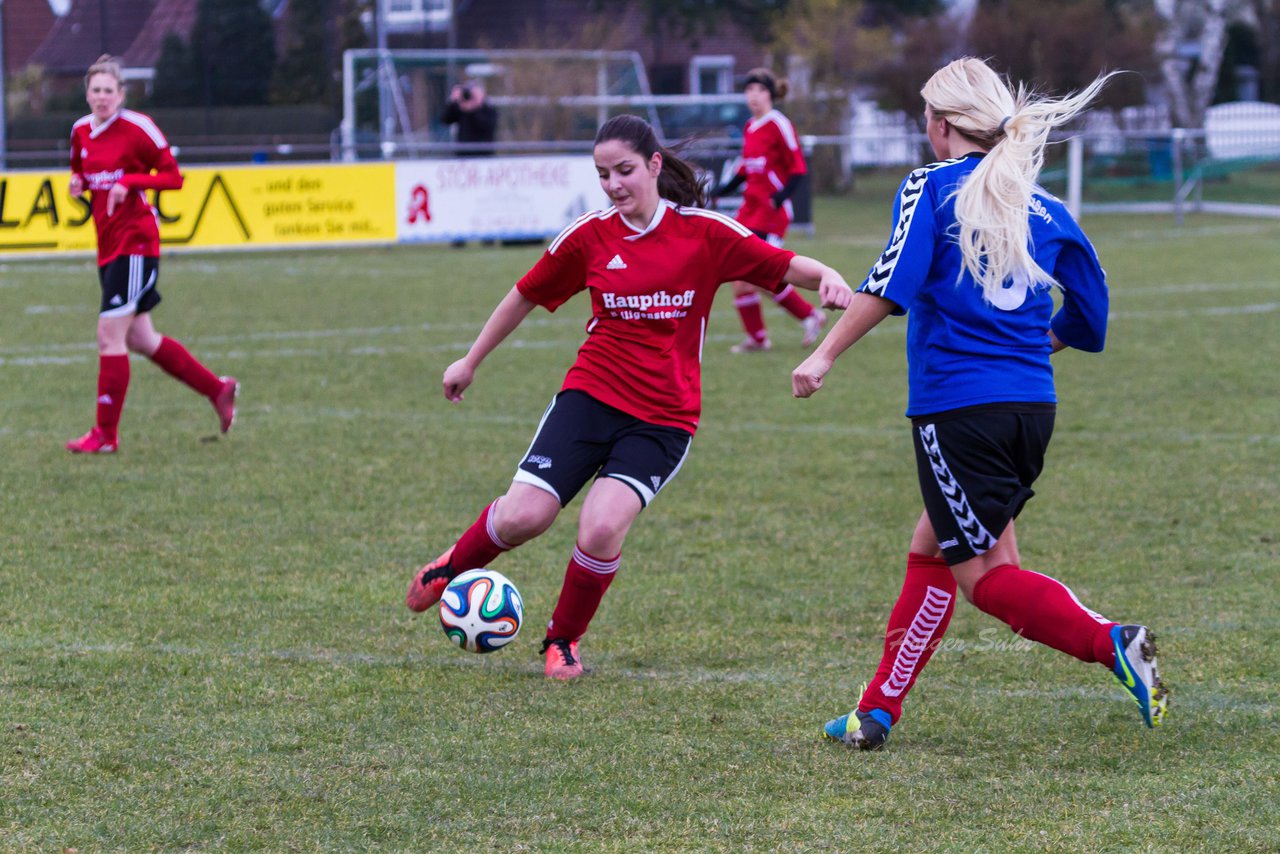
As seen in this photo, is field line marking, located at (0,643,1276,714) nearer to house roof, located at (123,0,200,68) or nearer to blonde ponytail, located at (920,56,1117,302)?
blonde ponytail, located at (920,56,1117,302)

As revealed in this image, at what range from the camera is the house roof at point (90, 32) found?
30078 millimetres

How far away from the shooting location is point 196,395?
10.3 metres

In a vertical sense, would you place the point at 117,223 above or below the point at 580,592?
above

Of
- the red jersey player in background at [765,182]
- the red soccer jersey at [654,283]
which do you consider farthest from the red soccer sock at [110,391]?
the red jersey player in background at [765,182]

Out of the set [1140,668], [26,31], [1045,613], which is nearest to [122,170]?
[1045,613]

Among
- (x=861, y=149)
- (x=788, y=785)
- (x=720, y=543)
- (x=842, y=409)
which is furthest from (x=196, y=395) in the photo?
(x=861, y=149)

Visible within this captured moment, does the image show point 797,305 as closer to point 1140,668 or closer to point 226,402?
point 226,402

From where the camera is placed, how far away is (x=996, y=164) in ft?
12.4

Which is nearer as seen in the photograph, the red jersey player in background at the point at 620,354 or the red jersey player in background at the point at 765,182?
the red jersey player in background at the point at 620,354

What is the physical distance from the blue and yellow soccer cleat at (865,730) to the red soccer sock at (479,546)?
1180mm

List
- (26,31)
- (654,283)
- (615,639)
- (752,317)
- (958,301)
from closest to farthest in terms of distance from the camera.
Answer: (958,301) → (654,283) → (615,639) → (752,317) → (26,31)

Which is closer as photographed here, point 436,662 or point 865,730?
point 865,730

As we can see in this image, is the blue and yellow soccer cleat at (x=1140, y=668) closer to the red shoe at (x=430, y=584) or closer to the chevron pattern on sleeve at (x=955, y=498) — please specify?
the chevron pattern on sleeve at (x=955, y=498)

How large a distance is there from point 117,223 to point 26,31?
82.5 ft
